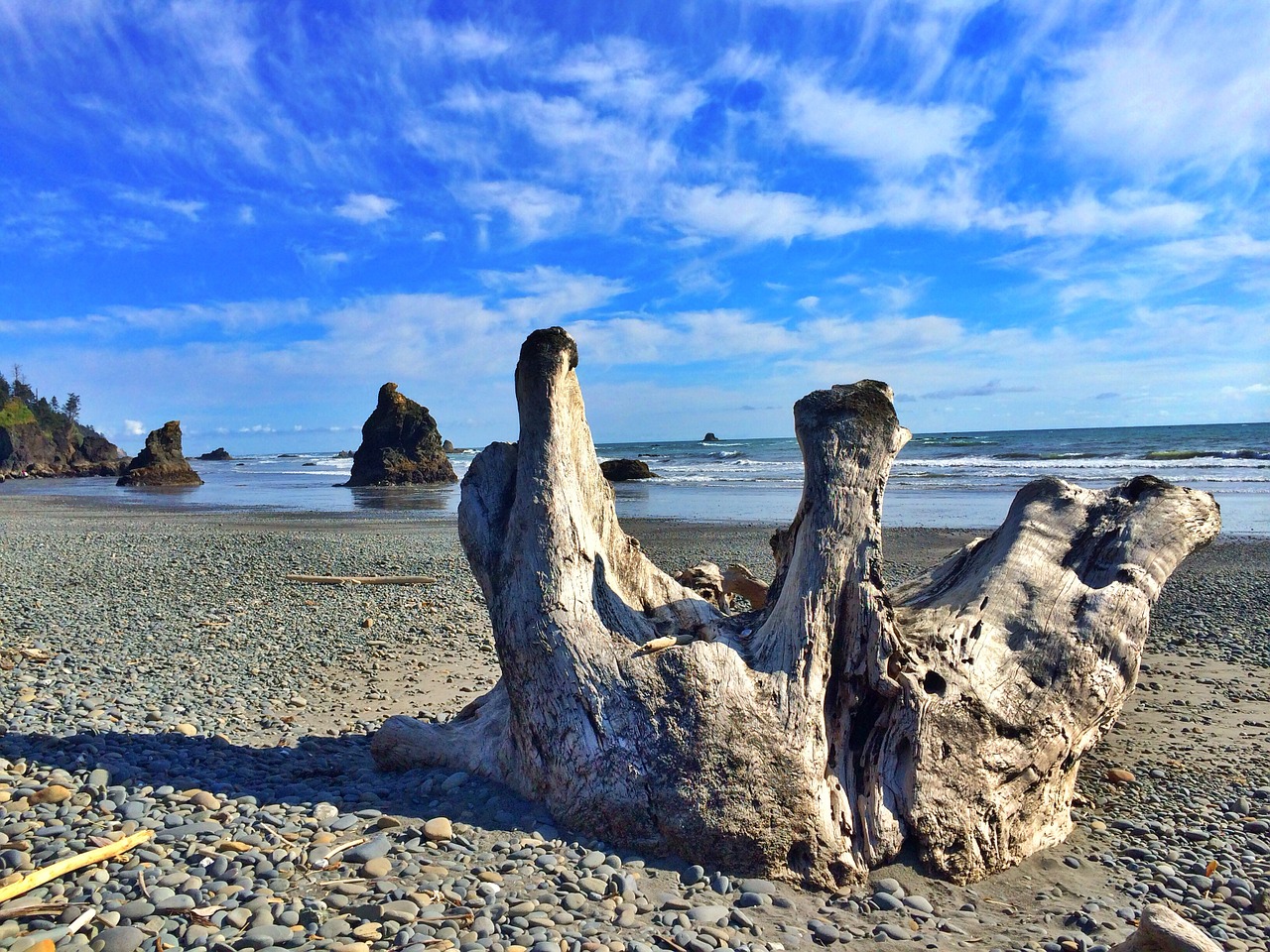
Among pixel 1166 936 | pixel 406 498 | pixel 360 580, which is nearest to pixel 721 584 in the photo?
pixel 1166 936

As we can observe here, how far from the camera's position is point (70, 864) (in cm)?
329

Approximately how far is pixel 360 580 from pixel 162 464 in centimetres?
4144

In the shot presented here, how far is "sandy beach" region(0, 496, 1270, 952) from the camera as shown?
3.17 meters

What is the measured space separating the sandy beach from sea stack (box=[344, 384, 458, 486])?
34977 mm

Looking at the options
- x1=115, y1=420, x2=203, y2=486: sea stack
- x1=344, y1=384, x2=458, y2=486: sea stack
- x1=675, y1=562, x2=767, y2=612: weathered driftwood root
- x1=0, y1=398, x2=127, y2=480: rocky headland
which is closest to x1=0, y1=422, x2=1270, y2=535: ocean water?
x1=344, y1=384, x2=458, y2=486: sea stack

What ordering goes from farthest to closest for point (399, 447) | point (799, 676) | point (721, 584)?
1. point (399, 447)
2. point (721, 584)
3. point (799, 676)

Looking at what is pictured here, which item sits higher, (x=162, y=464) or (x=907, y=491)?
(x=162, y=464)

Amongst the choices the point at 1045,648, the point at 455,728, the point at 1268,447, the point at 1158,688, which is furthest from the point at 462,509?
the point at 1268,447

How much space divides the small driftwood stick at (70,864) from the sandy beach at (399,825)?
38 mm

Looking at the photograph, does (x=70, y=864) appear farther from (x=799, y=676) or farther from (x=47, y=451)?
(x=47, y=451)

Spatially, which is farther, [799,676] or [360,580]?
[360,580]

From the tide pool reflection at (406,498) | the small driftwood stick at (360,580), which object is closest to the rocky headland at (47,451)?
the tide pool reflection at (406,498)

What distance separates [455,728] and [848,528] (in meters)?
2.63

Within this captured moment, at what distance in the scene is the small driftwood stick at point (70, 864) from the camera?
309 cm
